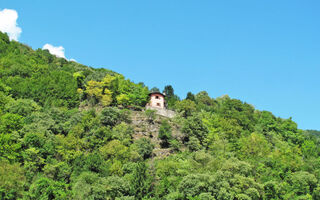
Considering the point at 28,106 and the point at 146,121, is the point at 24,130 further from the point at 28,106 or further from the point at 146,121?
the point at 146,121

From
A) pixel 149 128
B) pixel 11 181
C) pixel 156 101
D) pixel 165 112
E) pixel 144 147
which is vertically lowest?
pixel 11 181

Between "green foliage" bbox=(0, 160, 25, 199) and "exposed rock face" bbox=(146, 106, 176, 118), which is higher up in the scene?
"exposed rock face" bbox=(146, 106, 176, 118)

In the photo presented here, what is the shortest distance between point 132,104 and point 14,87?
2123 cm

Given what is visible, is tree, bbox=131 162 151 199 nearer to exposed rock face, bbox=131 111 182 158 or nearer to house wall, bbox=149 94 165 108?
exposed rock face, bbox=131 111 182 158

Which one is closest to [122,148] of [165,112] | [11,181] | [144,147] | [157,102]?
[144,147]

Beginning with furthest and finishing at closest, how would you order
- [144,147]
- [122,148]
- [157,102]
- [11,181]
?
[157,102] → [144,147] → [122,148] → [11,181]

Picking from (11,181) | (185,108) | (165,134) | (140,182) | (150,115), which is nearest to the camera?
(11,181)

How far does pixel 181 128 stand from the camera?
50.8 metres

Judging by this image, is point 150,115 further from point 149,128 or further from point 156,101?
point 156,101

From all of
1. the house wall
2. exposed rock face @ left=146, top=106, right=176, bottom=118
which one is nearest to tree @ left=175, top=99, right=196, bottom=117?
exposed rock face @ left=146, top=106, right=176, bottom=118

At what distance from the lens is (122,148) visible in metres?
42.8

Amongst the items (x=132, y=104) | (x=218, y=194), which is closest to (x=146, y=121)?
(x=132, y=104)

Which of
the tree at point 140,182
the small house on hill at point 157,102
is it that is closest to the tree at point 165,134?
the small house on hill at point 157,102

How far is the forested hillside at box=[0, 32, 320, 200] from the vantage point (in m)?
35.3
